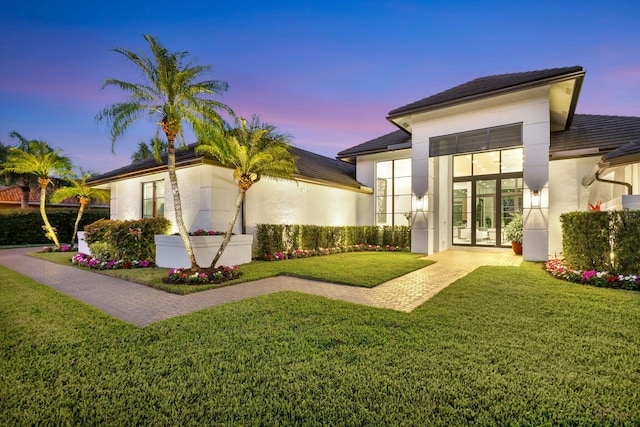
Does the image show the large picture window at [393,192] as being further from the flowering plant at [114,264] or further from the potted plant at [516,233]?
the flowering plant at [114,264]

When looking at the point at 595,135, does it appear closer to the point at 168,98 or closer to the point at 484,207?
the point at 484,207

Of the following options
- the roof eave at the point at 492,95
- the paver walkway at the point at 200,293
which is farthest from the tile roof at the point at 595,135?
the paver walkway at the point at 200,293

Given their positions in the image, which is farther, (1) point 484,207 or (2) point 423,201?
(1) point 484,207

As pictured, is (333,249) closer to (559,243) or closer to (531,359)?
(559,243)

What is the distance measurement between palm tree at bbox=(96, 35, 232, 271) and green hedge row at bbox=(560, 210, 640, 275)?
9844 mm

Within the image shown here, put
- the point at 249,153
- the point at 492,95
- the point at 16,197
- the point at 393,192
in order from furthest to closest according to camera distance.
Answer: the point at 16,197, the point at 393,192, the point at 492,95, the point at 249,153

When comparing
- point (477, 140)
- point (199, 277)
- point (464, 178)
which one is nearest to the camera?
point (199, 277)

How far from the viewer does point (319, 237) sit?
1348cm

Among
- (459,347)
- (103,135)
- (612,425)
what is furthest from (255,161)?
(612,425)

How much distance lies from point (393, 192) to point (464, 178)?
145 inches

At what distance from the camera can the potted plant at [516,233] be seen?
41.2 ft

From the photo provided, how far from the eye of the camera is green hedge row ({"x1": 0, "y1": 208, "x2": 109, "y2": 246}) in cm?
1861

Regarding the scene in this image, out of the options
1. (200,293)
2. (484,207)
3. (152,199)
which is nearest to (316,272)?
(200,293)

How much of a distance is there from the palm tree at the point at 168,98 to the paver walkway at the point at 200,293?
1.72 meters
